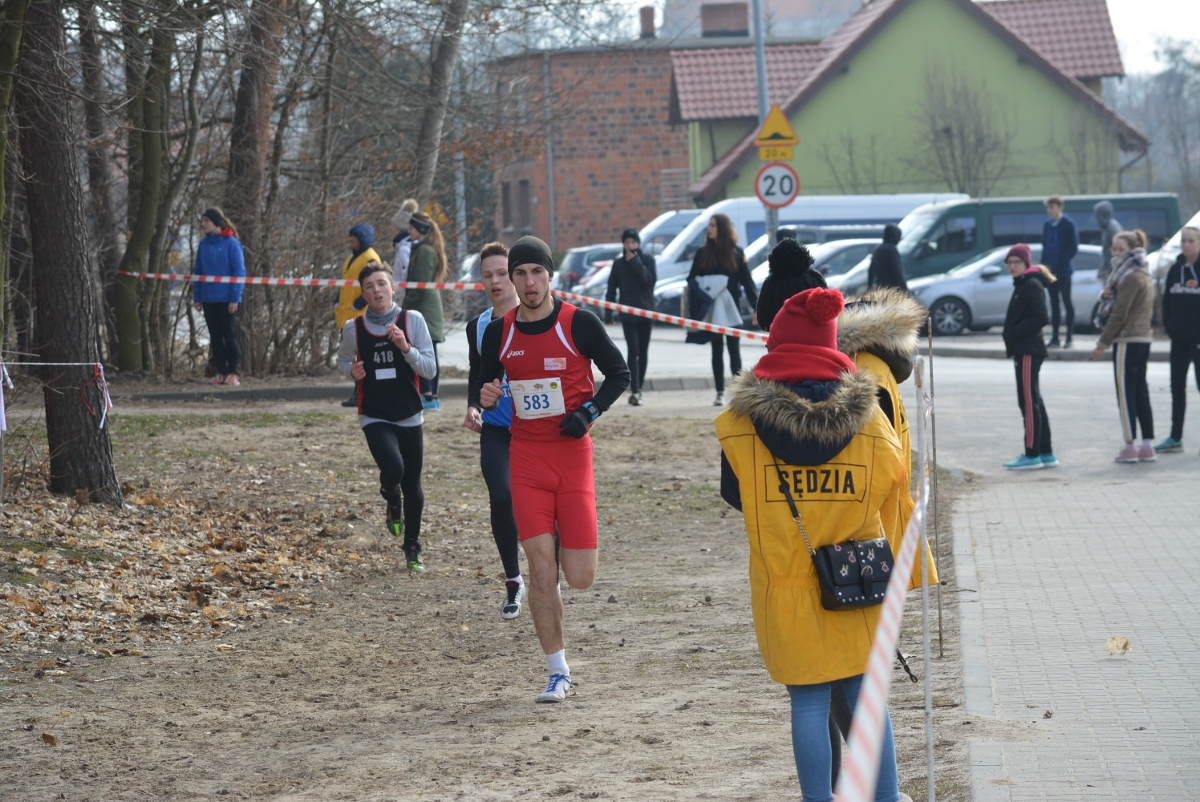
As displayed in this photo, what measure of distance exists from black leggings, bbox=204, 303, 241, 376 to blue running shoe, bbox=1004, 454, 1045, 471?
8982mm

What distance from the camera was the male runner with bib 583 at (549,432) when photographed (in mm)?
6480

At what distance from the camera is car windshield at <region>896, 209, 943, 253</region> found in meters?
30.8

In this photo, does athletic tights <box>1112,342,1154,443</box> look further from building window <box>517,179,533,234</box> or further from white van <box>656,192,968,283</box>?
building window <box>517,179,533,234</box>

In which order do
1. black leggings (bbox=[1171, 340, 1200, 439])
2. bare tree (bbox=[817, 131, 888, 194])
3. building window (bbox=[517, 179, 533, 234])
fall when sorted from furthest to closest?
Answer: building window (bbox=[517, 179, 533, 234])
bare tree (bbox=[817, 131, 888, 194])
black leggings (bbox=[1171, 340, 1200, 439])

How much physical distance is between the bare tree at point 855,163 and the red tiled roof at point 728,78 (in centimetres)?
319

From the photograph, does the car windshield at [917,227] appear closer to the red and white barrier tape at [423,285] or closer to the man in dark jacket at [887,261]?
the man in dark jacket at [887,261]

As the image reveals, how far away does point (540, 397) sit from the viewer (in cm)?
650

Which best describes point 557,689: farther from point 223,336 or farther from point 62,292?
point 223,336

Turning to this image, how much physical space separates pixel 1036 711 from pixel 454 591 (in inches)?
164

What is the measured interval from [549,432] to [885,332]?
7.03 feet

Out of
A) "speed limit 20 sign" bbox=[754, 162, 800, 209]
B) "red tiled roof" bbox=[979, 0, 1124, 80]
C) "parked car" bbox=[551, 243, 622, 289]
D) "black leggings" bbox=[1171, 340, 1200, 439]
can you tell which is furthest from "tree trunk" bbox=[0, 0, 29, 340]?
"red tiled roof" bbox=[979, 0, 1124, 80]

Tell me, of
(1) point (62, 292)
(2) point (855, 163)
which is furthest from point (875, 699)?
(2) point (855, 163)

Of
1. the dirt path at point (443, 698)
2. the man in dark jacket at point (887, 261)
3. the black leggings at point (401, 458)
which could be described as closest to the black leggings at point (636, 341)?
the man in dark jacket at point (887, 261)

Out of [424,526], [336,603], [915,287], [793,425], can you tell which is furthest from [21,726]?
[915,287]
